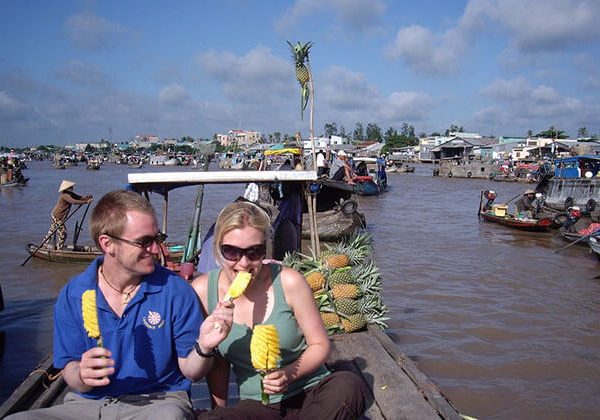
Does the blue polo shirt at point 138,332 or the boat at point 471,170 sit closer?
the blue polo shirt at point 138,332

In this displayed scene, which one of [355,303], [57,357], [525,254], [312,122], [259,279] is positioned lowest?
[525,254]

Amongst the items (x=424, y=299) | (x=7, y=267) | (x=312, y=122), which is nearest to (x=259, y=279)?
(x=312, y=122)

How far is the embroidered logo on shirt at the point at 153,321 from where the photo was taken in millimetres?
2396

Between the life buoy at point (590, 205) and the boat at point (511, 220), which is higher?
the life buoy at point (590, 205)

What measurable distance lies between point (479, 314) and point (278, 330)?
23.1ft

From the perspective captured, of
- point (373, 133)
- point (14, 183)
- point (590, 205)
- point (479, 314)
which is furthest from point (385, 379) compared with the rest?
point (373, 133)

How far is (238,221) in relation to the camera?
8.02 ft

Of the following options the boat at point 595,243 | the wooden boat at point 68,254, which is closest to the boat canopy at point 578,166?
the boat at point 595,243

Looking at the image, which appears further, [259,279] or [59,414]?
[259,279]

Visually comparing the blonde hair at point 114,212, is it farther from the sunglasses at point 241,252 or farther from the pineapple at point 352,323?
the pineapple at point 352,323

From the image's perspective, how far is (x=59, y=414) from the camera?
2.29 metres

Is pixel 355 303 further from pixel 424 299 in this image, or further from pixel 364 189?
pixel 364 189

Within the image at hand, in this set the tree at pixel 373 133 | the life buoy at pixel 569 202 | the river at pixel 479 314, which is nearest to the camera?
the river at pixel 479 314

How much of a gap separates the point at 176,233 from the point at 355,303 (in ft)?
43.7
